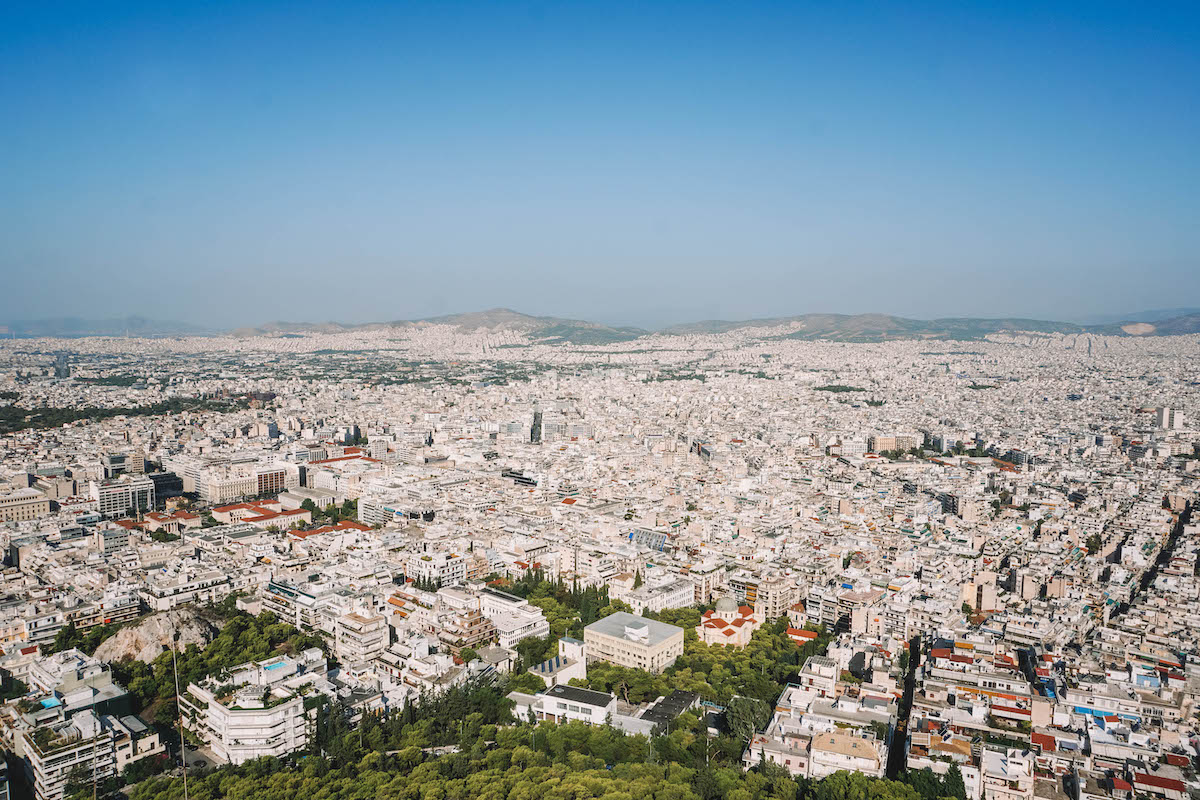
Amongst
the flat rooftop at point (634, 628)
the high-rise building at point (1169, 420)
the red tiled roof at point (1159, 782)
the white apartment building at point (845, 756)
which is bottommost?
the white apartment building at point (845, 756)

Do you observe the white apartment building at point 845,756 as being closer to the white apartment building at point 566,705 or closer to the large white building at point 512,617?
the white apartment building at point 566,705

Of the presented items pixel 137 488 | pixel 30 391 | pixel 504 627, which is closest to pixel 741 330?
pixel 30 391

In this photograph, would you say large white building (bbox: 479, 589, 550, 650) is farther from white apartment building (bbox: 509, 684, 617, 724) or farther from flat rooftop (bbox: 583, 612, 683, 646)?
white apartment building (bbox: 509, 684, 617, 724)

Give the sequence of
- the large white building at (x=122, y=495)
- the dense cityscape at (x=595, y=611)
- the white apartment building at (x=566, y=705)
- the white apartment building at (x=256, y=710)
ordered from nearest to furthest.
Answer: the dense cityscape at (x=595, y=611)
the white apartment building at (x=256, y=710)
the white apartment building at (x=566, y=705)
the large white building at (x=122, y=495)

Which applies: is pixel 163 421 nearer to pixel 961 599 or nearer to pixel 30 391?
pixel 30 391

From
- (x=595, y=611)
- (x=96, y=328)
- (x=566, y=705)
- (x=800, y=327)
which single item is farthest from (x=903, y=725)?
(x=96, y=328)

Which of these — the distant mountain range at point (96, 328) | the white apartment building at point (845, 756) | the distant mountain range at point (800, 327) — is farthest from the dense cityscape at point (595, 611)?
the distant mountain range at point (96, 328)

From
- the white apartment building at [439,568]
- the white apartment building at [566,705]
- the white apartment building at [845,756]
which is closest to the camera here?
the white apartment building at [845,756]
